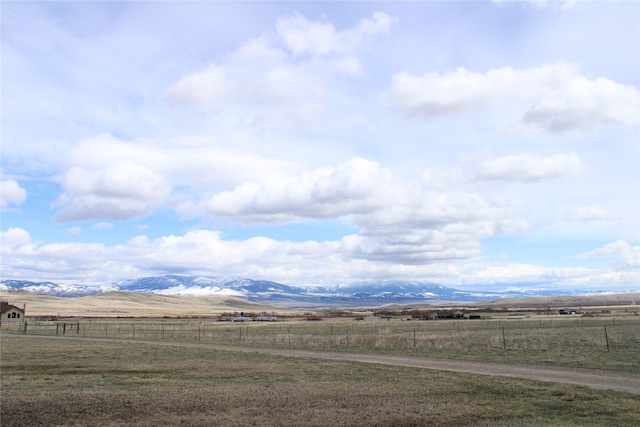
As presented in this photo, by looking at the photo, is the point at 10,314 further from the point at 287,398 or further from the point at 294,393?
the point at 287,398

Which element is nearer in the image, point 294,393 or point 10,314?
point 294,393

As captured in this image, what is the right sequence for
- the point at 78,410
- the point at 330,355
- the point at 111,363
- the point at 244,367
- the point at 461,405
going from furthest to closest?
1. the point at 330,355
2. the point at 111,363
3. the point at 244,367
4. the point at 461,405
5. the point at 78,410

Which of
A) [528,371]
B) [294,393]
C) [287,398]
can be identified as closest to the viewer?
[287,398]

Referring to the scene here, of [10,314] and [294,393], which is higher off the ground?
[10,314]

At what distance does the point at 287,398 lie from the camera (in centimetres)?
1681

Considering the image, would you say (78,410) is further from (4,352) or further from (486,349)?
(486,349)

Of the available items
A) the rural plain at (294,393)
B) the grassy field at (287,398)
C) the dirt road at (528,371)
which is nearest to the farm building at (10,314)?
the rural plain at (294,393)

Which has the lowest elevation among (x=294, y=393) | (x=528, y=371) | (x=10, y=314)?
(x=528, y=371)

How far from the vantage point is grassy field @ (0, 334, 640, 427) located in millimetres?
13922

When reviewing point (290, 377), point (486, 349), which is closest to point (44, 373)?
point (290, 377)

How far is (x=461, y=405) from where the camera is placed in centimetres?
1585

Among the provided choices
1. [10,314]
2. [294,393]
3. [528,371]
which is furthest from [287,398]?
[10,314]

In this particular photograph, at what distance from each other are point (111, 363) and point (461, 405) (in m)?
19.1

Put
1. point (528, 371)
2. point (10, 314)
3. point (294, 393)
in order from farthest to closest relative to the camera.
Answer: point (10, 314)
point (528, 371)
point (294, 393)
